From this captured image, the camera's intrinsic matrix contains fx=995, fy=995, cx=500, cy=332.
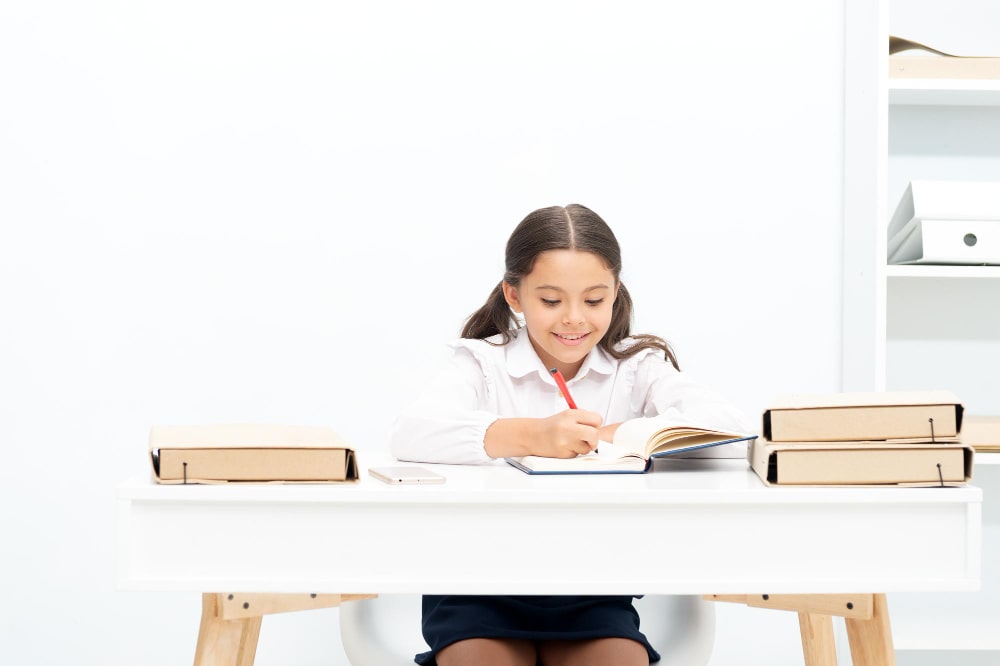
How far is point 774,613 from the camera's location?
219 cm

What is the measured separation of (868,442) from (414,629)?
0.76m

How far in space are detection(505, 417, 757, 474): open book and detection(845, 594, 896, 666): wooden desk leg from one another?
0.24 m

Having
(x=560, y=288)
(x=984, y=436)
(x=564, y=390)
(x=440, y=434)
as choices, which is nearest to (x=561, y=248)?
(x=560, y=288)

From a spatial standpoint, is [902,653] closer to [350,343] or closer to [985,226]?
[985,226]

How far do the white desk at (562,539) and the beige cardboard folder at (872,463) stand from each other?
0.07ft

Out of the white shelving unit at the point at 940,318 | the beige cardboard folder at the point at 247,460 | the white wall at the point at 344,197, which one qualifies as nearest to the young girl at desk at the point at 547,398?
the beige cardboard folder at the point at 247,460

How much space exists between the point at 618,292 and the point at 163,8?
120 cm

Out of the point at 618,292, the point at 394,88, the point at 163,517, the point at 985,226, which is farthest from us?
the point at 394,88

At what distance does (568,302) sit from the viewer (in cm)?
144

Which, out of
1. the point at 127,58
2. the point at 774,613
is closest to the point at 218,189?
the point at 127,58

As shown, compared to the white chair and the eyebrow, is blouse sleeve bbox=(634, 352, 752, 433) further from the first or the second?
the white chair

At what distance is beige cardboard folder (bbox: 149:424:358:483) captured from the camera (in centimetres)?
90

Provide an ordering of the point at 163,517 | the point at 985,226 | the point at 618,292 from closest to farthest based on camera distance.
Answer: the point at 163,517 → the point at 618,292 → the point at 985,226

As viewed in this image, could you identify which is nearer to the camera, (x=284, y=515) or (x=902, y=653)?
(x=284, y=515)
